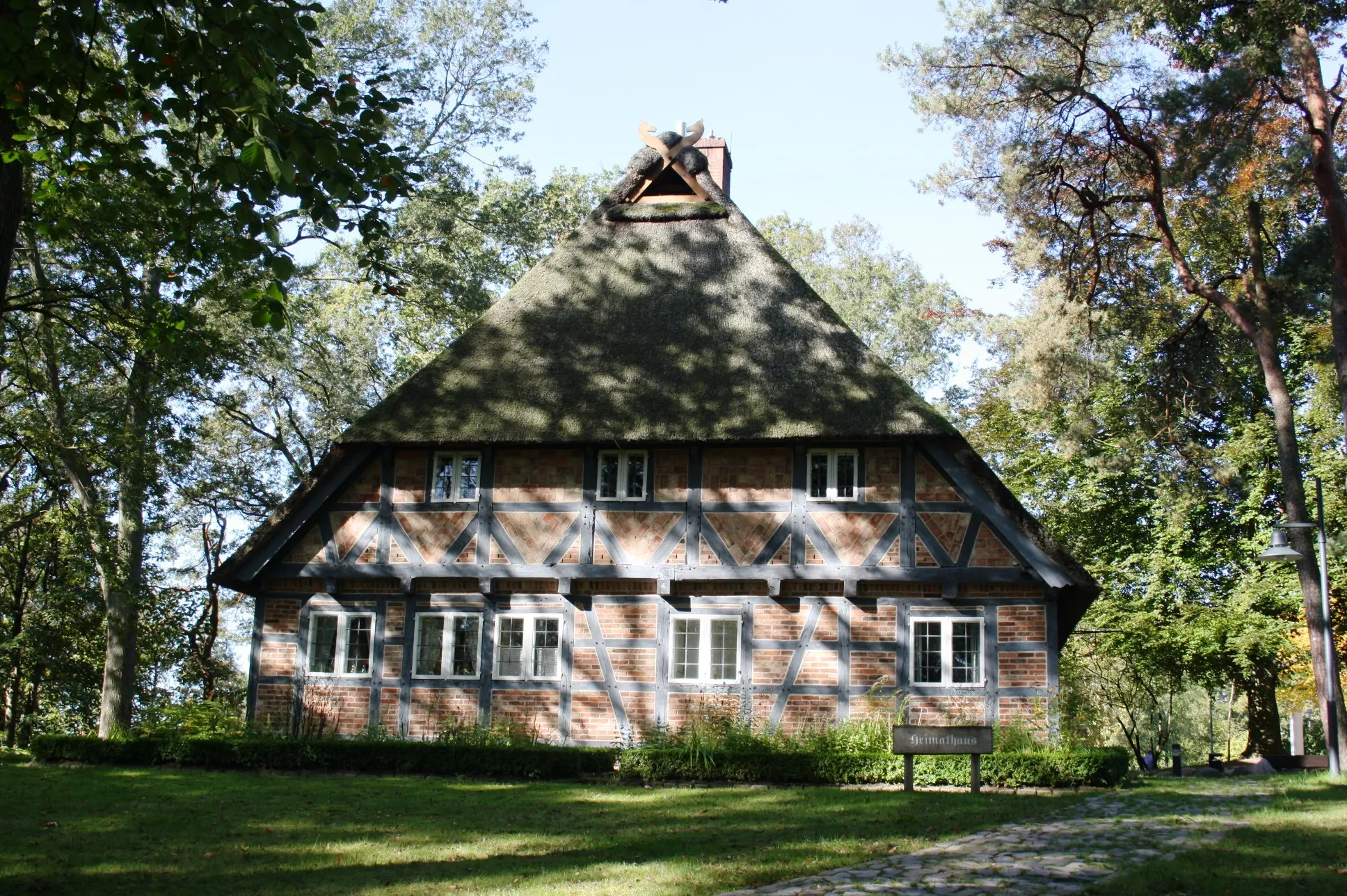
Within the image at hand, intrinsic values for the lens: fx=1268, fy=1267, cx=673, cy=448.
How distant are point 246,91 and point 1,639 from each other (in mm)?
23540

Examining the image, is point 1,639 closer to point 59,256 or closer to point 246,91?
point 59,256

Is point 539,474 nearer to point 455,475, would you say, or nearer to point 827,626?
point 455,475

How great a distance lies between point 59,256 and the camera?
75.8 ft

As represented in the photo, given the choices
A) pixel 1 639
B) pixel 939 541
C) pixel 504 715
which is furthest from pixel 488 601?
pixel 1 639

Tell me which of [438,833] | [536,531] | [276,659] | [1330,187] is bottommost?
[438,833]

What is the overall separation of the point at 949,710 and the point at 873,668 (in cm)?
115

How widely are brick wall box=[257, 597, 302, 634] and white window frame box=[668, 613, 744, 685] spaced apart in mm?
5635

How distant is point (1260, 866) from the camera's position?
852 centimetres

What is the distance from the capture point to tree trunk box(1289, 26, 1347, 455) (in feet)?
58.4

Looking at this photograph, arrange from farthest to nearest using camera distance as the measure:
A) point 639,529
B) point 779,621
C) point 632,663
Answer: point 639,529 < point 632,663 < point 779,621

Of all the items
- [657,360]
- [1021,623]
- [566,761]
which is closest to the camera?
[566,761]

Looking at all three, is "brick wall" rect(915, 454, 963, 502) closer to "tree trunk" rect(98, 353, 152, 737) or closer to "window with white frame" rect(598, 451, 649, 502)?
"window with white frame" rect(598, 451, 649, 502)

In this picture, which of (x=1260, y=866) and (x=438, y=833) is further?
(x=438, y=833)

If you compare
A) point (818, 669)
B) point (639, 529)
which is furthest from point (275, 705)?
point (818, 669)
